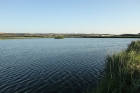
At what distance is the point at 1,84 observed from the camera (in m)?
16.9

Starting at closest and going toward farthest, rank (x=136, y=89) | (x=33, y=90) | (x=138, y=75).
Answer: (x=136, y=89), (x=138, y=75), (x=33, y=90)

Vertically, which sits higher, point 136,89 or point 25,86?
point 136,89

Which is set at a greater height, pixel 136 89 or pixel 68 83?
pixel 136 89

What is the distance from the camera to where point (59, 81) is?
17.9 m

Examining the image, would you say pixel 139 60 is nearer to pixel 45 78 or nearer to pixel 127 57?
pixel 127 57

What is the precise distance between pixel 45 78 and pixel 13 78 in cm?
367

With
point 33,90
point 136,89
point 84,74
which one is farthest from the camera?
point 84,74

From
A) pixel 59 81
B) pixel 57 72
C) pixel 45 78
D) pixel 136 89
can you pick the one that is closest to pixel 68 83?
pixel 59 81

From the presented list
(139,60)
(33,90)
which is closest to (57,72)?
(33,90)

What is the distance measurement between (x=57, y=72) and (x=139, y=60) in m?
11.0

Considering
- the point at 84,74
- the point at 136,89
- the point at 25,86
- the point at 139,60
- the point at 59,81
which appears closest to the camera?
the point at 136,89

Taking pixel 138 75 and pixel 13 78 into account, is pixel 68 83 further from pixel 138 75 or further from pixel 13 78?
pixel 138 75

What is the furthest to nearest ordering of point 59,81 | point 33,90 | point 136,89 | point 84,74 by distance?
1. point 84,74
2. point 59,81
3. point 33,90
4. point 136,89

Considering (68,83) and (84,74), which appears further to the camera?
(84,74)
